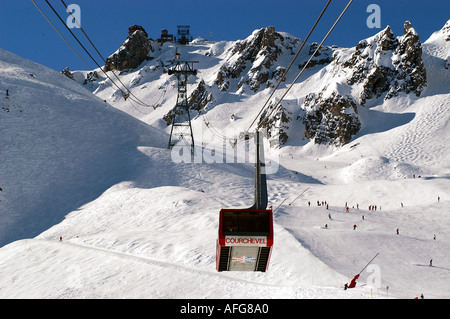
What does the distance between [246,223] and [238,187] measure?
40856mm

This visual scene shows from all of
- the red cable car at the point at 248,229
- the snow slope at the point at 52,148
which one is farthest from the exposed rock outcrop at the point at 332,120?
the red cable car at the point at 248,229

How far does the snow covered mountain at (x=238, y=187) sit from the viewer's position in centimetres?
2541

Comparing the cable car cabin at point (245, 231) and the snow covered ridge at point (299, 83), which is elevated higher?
the snow covered ridge at point (299, 83)

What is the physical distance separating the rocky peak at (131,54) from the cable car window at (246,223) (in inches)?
6613

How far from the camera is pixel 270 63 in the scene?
415 ft

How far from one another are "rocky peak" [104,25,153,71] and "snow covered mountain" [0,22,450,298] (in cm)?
5828

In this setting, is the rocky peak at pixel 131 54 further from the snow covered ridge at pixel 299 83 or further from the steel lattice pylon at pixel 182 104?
the steel lattice pylon at pixel 182 104

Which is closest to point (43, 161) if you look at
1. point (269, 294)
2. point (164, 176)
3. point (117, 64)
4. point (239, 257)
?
point (164, 176)

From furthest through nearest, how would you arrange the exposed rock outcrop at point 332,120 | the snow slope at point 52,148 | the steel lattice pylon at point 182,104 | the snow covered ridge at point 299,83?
the snow covered ridge at point 299,83, the exposed rock outcrop at point 332,120, the steel lattice pylon at point 182,104, the snow slope at point 52,148

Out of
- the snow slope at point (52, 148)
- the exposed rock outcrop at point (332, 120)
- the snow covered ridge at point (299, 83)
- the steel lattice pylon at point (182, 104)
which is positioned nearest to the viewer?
the snow slope at point (52, 148)

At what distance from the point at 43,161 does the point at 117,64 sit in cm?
12603

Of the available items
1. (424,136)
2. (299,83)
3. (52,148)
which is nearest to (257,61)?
(299,83)

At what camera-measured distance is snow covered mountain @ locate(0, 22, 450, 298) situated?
2541cm

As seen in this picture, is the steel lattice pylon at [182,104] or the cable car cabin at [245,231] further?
the steel lattice pylon at [182,104]
